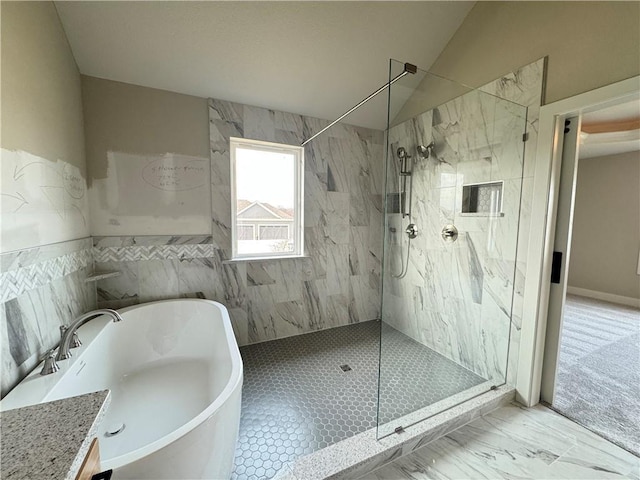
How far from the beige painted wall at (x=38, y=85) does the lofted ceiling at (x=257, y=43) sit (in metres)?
0.23

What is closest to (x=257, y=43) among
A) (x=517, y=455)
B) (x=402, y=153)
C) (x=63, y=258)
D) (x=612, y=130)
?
(x=402, y=153)

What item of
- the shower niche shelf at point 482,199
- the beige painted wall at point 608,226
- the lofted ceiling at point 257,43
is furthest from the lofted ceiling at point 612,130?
the lofted ceiling at point 257,43

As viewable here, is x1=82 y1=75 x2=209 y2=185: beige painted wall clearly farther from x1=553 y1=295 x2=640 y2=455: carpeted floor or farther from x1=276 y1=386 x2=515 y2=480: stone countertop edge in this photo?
x1=553 y1=295 x2=640 y2=455: carpeted floor

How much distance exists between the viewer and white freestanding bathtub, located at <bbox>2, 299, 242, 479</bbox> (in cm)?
92

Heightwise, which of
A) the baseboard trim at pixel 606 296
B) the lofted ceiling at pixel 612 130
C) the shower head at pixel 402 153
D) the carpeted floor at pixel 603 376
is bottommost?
the carpeted floor at pixel 603 376

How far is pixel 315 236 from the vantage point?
299cm

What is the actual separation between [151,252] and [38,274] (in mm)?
920

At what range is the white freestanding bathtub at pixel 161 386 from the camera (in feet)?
3.03

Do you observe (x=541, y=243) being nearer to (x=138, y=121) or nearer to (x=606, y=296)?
(x=138, y=121)

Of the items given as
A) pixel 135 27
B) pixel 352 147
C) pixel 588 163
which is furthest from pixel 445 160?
pixel 588 163

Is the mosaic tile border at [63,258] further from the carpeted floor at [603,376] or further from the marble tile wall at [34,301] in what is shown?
the carpeted floor at [603,376]

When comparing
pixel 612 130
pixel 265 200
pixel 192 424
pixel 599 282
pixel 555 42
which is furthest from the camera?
pixel 599 282

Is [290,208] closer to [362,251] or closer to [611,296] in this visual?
[362,251]

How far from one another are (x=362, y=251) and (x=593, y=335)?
267 cm
